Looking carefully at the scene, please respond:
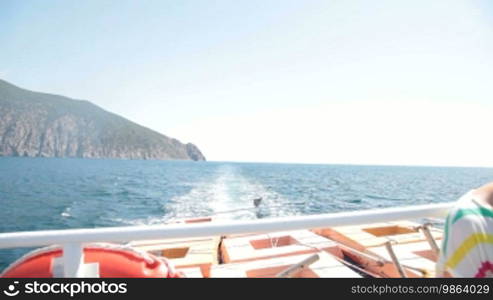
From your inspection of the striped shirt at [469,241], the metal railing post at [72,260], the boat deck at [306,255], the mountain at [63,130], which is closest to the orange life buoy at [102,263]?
the metal railing post at [72,260]

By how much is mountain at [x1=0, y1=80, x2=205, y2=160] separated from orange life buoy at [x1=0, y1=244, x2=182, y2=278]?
174064 mm

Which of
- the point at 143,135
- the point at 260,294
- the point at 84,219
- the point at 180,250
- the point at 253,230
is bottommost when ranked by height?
the point at 84,219

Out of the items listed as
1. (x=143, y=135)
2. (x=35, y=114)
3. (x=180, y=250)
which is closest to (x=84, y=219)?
(x=180, y=250)

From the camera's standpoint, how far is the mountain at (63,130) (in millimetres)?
143000

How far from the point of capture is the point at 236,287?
1158mm

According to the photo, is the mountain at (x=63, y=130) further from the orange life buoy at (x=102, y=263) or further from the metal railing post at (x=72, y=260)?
the metal railing post at (x=72, y=260)

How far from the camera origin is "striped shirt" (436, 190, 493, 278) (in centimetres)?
117

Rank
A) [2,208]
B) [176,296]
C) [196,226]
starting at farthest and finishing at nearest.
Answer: [2,208], [196,226], [176,296]

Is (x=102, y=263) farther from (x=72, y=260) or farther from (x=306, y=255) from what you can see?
(x=306, y=255)

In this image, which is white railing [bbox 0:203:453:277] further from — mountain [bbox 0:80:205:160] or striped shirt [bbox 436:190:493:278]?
mountain [bbox 0:80:205:160]

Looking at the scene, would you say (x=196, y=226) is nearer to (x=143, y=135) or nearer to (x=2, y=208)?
(x=2, y=208)

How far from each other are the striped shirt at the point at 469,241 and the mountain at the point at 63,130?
175224 mm

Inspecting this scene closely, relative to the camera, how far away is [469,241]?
118cm

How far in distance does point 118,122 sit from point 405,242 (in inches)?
7347
